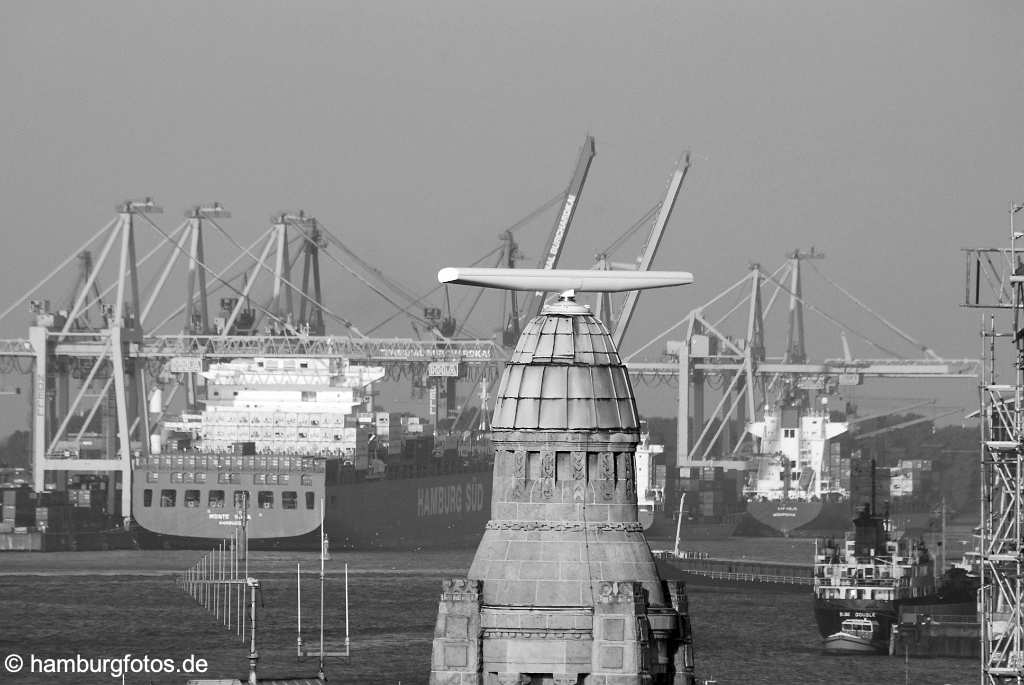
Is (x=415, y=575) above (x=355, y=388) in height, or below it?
below

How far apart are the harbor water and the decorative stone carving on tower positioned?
38.4 metres

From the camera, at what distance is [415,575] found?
10144 centimetres

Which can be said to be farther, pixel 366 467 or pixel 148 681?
pixel 366 467

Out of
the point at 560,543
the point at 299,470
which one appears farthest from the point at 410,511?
the point at 560,543

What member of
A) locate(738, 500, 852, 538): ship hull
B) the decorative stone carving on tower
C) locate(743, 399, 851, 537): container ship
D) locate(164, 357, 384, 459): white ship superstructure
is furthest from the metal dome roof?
locate(738, 500, 852, 538): ship hull

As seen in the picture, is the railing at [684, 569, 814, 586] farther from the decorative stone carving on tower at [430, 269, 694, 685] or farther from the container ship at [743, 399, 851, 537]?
the decorative stone carving on tower at [430, 269, 694, 685]

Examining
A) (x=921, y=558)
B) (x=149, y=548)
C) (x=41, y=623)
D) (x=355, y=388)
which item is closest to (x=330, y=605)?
(x=41, y=623)

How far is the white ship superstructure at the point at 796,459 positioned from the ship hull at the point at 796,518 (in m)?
0.96

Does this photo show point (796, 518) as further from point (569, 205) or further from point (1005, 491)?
point (1005, 491)

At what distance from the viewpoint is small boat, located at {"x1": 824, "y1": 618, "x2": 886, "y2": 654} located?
71.2 metres

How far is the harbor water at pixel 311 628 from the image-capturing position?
2314 inches

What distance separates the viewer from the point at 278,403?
434 feet

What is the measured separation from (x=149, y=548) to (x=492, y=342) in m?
28.6

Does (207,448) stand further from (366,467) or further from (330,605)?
(330,605)
